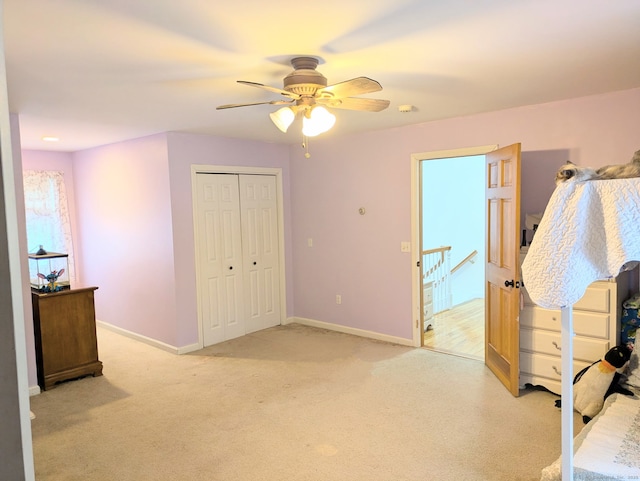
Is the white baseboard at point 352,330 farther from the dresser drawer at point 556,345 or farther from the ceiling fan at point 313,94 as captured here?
the ceiling fan at point 313,94

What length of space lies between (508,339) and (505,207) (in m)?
1.05

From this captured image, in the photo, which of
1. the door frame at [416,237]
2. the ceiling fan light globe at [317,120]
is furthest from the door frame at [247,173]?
the ceiling fan light globe at [317,120]

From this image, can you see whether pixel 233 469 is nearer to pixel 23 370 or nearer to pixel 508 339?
pixel 23 370

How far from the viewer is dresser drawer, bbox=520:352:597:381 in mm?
3317

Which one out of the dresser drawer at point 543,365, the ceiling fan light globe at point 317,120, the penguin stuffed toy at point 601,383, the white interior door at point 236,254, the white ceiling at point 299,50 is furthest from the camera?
the white interior door at point 236,254

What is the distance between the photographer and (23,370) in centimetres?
101

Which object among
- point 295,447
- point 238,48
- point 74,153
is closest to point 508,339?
point 295,447

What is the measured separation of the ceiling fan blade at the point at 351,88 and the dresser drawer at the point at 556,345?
235cm

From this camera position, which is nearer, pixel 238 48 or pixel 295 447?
pixel 238 48

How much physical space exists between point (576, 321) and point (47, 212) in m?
6.08

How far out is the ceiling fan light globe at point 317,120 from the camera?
8.05ft

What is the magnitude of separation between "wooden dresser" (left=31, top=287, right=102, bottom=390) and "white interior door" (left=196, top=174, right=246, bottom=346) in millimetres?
1131

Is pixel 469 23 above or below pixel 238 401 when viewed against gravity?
above

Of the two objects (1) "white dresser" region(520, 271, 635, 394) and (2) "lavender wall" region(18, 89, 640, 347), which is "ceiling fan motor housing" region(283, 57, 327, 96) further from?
(1) "white dresser" region(520, 271, 635, 394)
